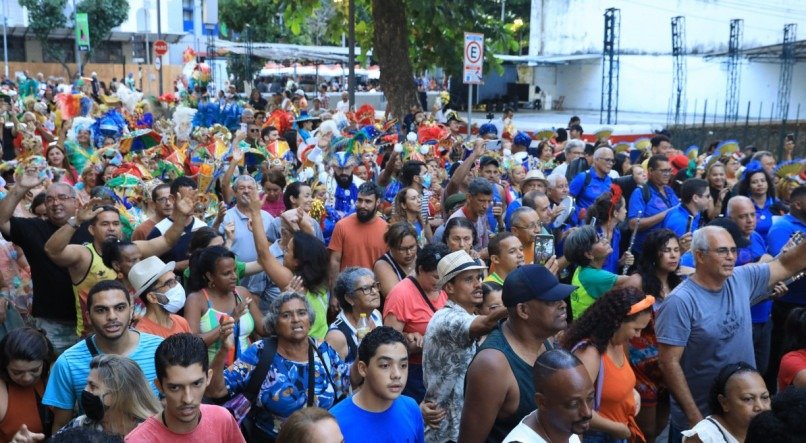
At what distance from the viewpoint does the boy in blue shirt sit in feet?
13.3

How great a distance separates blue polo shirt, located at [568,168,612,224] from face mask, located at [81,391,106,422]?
6692 mm

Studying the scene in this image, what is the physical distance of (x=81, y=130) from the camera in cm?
1171

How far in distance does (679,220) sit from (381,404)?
4904 mm

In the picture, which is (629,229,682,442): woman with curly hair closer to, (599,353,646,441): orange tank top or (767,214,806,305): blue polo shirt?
(599,353,646,441): orange tank top

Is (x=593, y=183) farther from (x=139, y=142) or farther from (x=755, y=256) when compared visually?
(x=139, y=142)

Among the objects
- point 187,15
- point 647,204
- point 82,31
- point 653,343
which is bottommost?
point 653,343

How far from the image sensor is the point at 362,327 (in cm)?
523

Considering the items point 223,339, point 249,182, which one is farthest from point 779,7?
point 223,339

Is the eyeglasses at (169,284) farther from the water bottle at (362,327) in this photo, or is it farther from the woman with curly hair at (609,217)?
the woman with curly hair at (609,217)

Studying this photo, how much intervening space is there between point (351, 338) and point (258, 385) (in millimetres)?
802

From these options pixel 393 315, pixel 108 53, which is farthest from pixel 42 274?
pixel 108 53

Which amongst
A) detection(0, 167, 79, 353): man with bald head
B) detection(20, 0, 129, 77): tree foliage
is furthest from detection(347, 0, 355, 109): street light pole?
detection(20, 0, 129, 77): tree foliage

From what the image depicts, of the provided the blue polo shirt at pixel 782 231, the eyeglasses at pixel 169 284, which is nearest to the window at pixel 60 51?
the blue polo shirt at pixel 782 231

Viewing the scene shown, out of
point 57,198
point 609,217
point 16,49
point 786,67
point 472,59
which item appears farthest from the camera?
point 16,49
